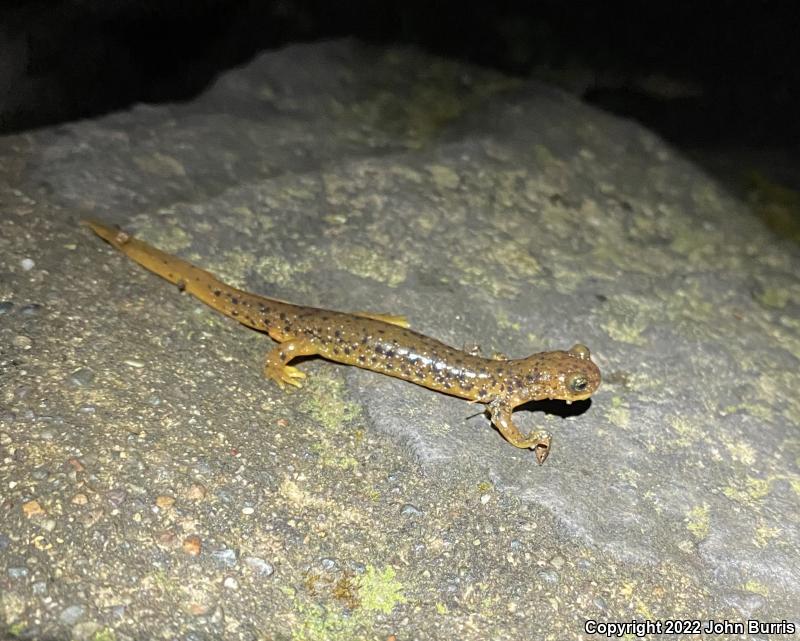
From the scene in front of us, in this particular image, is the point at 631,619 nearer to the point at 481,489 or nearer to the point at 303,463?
the point at 481,489

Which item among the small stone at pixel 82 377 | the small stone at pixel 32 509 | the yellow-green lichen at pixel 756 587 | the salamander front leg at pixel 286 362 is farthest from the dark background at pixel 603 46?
the yellow-green lichen at pixel 756 587

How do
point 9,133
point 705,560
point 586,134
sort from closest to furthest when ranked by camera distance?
point 705,560 → point 9,133 → point 586,134

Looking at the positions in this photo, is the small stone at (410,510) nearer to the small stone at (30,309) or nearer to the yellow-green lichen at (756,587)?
the yellow-green lichen at (756,587)

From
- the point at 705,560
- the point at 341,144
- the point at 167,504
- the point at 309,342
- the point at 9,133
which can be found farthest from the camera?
the point at 341,144

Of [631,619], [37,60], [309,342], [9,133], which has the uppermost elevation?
[37,60]

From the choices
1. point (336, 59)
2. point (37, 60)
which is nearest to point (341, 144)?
point (336, 59)

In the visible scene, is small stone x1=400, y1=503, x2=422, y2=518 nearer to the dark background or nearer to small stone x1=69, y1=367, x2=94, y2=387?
small stone x1=69, y1=367, x2=94, y2=387

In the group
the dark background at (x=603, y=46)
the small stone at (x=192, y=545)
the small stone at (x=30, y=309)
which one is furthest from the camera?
the dark background at (x=603, y=46)

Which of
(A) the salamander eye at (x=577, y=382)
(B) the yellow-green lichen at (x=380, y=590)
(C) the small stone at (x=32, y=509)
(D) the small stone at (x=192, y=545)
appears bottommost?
(B) the yellow-green lichen at (x=380, y=590)
